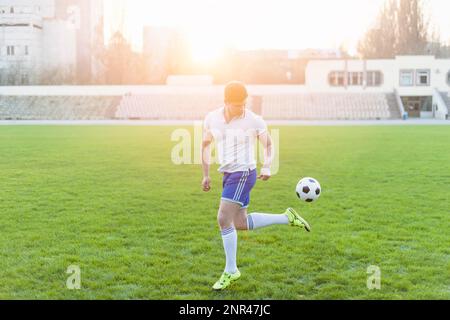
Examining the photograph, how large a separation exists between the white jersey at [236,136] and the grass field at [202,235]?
115 centimetres

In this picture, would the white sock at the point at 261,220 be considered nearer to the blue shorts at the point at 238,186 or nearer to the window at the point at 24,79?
the blue shorts at the point at 238,186

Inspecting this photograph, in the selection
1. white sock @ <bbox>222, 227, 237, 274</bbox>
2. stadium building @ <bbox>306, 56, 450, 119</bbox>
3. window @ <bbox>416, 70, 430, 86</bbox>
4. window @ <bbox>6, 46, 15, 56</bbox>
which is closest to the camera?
white sock @ <bbox>222, 227, 237, 274</bbox>

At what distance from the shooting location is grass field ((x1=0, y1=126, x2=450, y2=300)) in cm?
532

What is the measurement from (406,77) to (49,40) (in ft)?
113

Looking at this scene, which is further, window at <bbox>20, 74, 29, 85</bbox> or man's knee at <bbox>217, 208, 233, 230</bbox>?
window at <bbox>20, 74, 29, 85</bbox>

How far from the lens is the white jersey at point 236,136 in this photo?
541cm

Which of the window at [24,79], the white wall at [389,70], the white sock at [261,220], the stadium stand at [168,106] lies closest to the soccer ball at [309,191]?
the white sock at [261,220]

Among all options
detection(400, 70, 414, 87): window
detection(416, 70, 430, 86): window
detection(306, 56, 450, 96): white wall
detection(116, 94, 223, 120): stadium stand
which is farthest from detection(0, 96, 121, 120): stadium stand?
detection(416, 70, 430, 86): window

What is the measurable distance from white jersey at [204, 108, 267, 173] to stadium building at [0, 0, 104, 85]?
31.5m

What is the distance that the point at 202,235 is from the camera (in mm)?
7355

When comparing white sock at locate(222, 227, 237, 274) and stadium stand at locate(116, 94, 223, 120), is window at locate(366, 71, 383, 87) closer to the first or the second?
stadium stand at locate(116, 94, 223, 120)

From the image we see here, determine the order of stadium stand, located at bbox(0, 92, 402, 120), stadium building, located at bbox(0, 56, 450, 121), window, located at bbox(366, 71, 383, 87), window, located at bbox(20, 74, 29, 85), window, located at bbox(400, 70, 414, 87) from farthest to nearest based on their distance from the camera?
1. window, located at bbox(20, 74, 29, 85)
2. window, located at bbox(366, 71, 383, 87)
3. window, located at bbox(400, 70, 414, 87)
4. stadium building, located at bbox(0, 56, 450, 121)
5. stadium stand, located at bbox(0, 92, 402, 120)

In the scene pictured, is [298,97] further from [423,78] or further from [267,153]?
[267,153]
